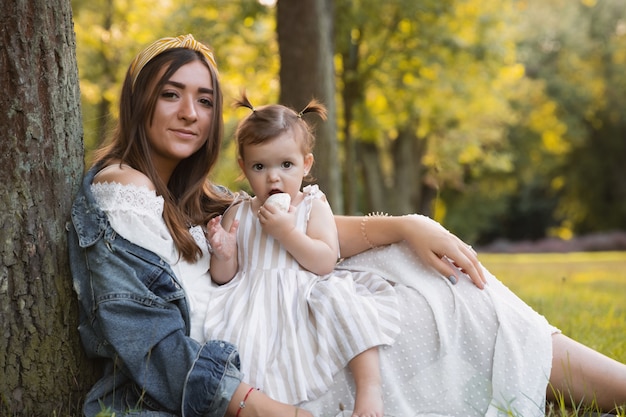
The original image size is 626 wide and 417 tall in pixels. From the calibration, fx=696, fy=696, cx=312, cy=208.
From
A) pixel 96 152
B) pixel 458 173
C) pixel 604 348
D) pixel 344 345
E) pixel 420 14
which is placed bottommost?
pixel 458 173

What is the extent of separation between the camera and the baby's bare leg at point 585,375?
2.74m

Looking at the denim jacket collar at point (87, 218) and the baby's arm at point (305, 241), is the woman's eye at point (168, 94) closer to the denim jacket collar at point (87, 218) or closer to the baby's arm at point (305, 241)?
the denim jacket collar at point (87, 218)

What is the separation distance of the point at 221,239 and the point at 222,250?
0.05 meters

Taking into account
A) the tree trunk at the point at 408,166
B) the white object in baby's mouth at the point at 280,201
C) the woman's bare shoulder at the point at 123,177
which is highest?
the woman's bare shoulder at the point at 123,177

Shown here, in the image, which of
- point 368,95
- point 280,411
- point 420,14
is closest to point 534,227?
point 368,95

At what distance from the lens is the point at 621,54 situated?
82.3 feet

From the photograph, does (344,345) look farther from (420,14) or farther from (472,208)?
(472,208)

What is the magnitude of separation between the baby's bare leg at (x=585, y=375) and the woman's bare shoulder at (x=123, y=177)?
176 centimetres

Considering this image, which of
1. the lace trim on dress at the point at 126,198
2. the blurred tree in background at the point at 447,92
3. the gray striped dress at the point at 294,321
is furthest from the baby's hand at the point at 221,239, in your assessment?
the blurred tree in background at the point at 447,92

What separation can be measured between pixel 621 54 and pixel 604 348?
78.7ft

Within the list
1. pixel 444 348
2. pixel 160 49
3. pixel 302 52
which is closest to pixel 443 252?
pixel 444 348

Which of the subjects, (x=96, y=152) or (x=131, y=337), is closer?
(x=131, y=337)

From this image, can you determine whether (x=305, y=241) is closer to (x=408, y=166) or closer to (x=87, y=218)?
(x=87, y=218)

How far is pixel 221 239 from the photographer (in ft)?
9.47
